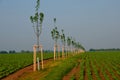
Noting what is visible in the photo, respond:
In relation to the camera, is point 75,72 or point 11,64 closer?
point 75,72

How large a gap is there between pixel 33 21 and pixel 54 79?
12.0 m

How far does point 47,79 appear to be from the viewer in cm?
2061

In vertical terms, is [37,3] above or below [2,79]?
above

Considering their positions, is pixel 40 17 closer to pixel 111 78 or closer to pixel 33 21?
pixel 33 21

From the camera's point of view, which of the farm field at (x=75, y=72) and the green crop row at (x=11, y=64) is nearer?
the farm field at (x=75, y=72)

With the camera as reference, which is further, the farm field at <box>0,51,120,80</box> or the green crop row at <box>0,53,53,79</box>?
the green crop row at <box>0,53,53,79</box>

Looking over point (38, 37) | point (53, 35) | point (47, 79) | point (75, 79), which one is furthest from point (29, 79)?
point (53, 35)

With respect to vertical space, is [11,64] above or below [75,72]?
above

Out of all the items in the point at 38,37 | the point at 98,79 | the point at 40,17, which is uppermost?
the point at 40,17

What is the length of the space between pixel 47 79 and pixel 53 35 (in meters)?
26.3

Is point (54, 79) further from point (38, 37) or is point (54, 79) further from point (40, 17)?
point (40, 17)

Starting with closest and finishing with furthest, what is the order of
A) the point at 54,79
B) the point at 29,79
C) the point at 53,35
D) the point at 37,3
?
the point at 54,79
the point at 29,79
the point at 37,3
the point at 53,35

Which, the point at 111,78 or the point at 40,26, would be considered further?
the point at 40,26

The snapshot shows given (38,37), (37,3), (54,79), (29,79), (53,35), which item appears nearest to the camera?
(54,79)
